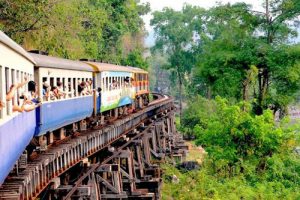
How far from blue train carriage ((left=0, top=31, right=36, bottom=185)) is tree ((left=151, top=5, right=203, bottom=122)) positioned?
191 ft

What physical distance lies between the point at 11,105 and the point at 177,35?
6017 cm

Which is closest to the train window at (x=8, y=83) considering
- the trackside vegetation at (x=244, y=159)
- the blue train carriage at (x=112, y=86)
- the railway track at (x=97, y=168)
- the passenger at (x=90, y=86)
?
the railway track at (x=97, y=168)

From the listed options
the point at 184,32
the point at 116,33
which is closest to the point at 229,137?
the point at 116,33

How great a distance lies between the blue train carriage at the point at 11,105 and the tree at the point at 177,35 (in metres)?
58.3

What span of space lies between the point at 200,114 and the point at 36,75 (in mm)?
39357

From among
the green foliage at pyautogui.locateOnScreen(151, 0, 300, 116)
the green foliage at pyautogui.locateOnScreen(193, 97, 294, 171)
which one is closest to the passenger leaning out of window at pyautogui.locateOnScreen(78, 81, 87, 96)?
the green foliage at pyautogui.locateOnScreen(193, 97, 294, 171)

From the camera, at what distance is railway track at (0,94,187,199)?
32.3 ft

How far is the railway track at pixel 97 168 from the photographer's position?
32.3ft

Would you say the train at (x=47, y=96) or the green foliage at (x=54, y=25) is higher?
the green foliage at (x=54, y=25)

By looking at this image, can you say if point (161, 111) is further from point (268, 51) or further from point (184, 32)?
point (184, 32)

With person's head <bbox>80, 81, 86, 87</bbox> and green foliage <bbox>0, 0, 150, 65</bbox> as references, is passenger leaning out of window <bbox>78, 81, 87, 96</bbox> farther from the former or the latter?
green foliage <bbox>0, 0, 150, 65</bbox>

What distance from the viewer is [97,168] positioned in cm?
1647

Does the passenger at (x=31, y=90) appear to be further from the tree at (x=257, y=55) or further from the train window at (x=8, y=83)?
the tree at (x=257, y=55)

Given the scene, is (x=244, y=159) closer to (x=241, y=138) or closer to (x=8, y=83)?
(x=241, y=138)
